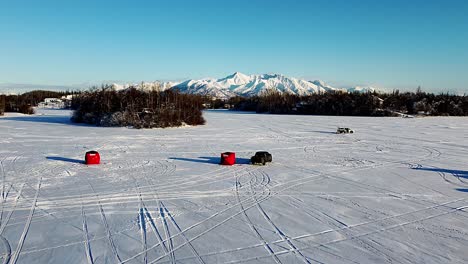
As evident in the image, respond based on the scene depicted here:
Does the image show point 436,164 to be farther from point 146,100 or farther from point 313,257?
point 146,100

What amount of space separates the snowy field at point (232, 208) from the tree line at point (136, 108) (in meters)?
10.5

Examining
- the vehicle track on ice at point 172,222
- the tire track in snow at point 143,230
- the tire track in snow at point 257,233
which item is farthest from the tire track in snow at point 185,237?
the tire track in snow at point 257,233

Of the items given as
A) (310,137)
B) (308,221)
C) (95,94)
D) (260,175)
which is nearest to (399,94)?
(310,137)

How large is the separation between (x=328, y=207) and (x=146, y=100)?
19.5m

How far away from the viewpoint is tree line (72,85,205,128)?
78.7ft

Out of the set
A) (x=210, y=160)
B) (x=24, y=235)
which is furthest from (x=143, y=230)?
(x=210, y=160)

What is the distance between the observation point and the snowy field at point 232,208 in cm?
514

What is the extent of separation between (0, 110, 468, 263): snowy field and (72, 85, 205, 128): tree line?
414 inches

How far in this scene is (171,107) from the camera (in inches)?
980

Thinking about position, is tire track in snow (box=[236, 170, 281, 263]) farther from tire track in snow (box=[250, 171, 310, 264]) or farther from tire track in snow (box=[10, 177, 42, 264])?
tire track in snow (box=[10, 177, 42, 264])

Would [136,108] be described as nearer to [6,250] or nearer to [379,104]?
[6,250]

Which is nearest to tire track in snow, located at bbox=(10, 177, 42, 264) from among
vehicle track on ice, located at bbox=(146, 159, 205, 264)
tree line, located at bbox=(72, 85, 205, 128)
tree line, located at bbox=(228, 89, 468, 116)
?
vehicle track on ice, located at bbox=(146, 159, 205, 264)

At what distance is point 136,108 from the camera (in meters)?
24.4

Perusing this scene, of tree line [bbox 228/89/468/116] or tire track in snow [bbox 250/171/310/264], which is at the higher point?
tree line [bbox 228/89/468/116]
